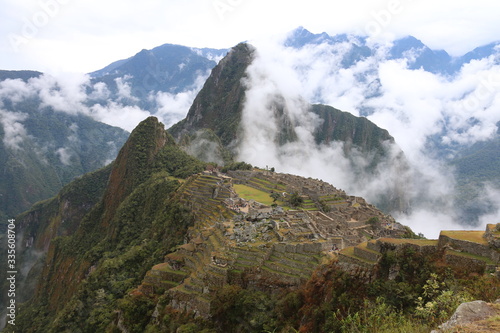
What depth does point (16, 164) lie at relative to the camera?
198m

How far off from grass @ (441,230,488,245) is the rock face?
25.2ft

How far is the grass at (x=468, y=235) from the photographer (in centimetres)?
1522

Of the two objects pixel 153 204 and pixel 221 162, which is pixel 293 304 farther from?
pixel 221 162

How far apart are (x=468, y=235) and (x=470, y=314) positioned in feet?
30.8

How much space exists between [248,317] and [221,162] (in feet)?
315

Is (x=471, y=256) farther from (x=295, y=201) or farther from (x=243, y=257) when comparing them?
(x=295, y=201)

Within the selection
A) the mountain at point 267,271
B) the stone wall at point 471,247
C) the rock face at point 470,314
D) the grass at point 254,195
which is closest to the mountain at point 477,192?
the mountain at point 267,271

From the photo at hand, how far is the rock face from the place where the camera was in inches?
312

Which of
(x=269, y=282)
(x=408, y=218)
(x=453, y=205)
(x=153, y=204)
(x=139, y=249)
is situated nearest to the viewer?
(x=269, y=282)

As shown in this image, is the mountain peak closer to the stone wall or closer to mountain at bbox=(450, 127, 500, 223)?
the stone wall

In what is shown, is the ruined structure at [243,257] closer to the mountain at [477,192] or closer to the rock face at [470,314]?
the rock face at [470,314]

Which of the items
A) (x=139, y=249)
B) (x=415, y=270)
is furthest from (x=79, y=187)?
(x=415, y=270)

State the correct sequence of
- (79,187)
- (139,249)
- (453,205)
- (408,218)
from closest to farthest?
(139,249)
(79,187)
(408,218)
(453,205)

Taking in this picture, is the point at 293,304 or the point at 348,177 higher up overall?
the point at 348,177
